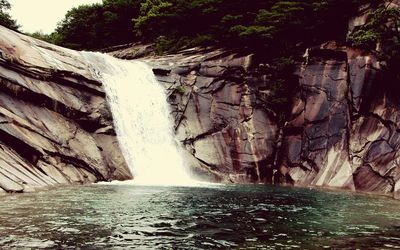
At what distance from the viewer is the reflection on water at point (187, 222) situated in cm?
924

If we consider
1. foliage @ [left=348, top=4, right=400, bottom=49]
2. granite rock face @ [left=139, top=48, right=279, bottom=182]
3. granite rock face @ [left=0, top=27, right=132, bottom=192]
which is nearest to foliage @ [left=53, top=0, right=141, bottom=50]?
granite rock face @ [left=139, top=48, right=279, bottom=182]

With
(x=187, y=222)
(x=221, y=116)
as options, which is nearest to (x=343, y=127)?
(x=221, y=116)

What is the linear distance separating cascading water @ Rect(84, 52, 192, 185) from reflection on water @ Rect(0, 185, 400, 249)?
922 centimetres

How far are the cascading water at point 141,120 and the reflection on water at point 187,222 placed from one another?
9.22 meters

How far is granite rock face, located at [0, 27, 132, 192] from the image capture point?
20.1 meters

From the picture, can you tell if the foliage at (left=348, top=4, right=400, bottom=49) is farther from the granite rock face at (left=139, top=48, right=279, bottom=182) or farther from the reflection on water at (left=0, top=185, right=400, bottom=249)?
the reflection on water at (left=0, top=185, right=400, bottom=249)

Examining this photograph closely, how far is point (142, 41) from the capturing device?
44.7 m

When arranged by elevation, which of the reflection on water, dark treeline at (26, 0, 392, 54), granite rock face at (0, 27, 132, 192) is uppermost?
dark treeline at (26, 0, 392, 54)

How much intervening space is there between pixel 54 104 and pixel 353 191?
16.7 meters

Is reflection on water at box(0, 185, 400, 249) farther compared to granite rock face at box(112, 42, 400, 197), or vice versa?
granite rock face at box(112, 42, 400, 197)

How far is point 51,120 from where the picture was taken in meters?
23.1

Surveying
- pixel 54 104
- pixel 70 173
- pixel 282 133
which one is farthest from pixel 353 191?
pixel 54 104

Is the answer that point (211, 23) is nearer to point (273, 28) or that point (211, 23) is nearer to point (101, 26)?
point (273, 28)

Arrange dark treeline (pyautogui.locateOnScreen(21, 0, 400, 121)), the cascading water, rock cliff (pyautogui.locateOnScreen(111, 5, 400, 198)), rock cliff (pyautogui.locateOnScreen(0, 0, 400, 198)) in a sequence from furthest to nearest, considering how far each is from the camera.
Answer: dark treeline (pyautogui.locateOnScreen(21, 0, 400, 121)) < the cascading water < rock cliff (pyautogui.locateOnScreen(111, 5, 400, 198)) < rock cliff (pyautogui.locateOnScreen(0, 0, 400, 198))
